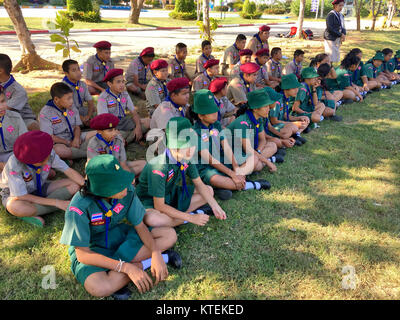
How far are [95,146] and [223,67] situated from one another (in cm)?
504

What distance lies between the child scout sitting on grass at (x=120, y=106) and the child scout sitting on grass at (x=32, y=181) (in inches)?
57.2

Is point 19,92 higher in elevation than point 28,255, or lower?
higher

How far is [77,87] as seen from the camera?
499 centimetres

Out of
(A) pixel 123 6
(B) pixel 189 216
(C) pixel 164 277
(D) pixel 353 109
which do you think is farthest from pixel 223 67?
(A) pixel 123 6

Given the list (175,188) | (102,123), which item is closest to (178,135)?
(175,188)

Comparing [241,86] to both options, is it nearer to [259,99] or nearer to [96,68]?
[259,99]

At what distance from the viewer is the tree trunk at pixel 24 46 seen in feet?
21.9

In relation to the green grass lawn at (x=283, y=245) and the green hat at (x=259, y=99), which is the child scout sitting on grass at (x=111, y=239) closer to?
the green grass lawn at (x=283, y=245)

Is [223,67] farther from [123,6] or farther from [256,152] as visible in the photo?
[123,6]

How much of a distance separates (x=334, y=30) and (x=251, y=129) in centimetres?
523

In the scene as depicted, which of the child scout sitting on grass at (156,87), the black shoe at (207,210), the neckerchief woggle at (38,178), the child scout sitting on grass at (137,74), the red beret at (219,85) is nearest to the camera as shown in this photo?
the neckerchief woggle at (38,178)

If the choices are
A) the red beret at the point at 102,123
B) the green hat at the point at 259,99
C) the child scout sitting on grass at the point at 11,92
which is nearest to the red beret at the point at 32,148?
Result: the red beret at the point at 102,123
